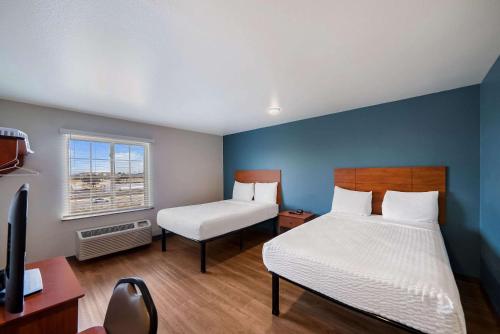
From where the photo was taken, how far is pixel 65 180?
9.61 ft

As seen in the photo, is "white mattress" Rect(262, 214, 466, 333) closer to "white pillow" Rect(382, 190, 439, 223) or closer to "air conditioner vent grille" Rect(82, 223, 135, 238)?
"white pillow" Rect(382, 190, 439, 223)

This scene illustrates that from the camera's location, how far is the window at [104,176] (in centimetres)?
303

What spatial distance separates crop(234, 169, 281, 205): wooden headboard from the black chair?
342cm

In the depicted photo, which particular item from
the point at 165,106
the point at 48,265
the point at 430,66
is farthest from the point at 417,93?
the point at 48,265

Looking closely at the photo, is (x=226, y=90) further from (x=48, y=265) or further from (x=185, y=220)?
(x=48, y=265)

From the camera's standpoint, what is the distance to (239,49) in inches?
62.5

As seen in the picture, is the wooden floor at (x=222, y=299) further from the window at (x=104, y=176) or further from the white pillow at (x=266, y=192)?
the white pillow at (x=266, y=192)

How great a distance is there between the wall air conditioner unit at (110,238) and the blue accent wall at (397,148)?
8.79ft

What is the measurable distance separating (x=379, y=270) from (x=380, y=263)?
12 cm

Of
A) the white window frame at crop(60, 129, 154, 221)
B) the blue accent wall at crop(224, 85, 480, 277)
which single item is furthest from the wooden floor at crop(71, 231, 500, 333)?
the blue accent wall at crop(224, 85, 480, 277)

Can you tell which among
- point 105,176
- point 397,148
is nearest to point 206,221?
point 105,176

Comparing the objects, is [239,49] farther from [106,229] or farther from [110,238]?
[106,229]

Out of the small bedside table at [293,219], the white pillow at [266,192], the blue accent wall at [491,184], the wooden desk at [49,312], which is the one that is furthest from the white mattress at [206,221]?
the blue accent wall at [491,184]

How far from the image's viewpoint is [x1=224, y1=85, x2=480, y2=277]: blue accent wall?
2332 millimetres
